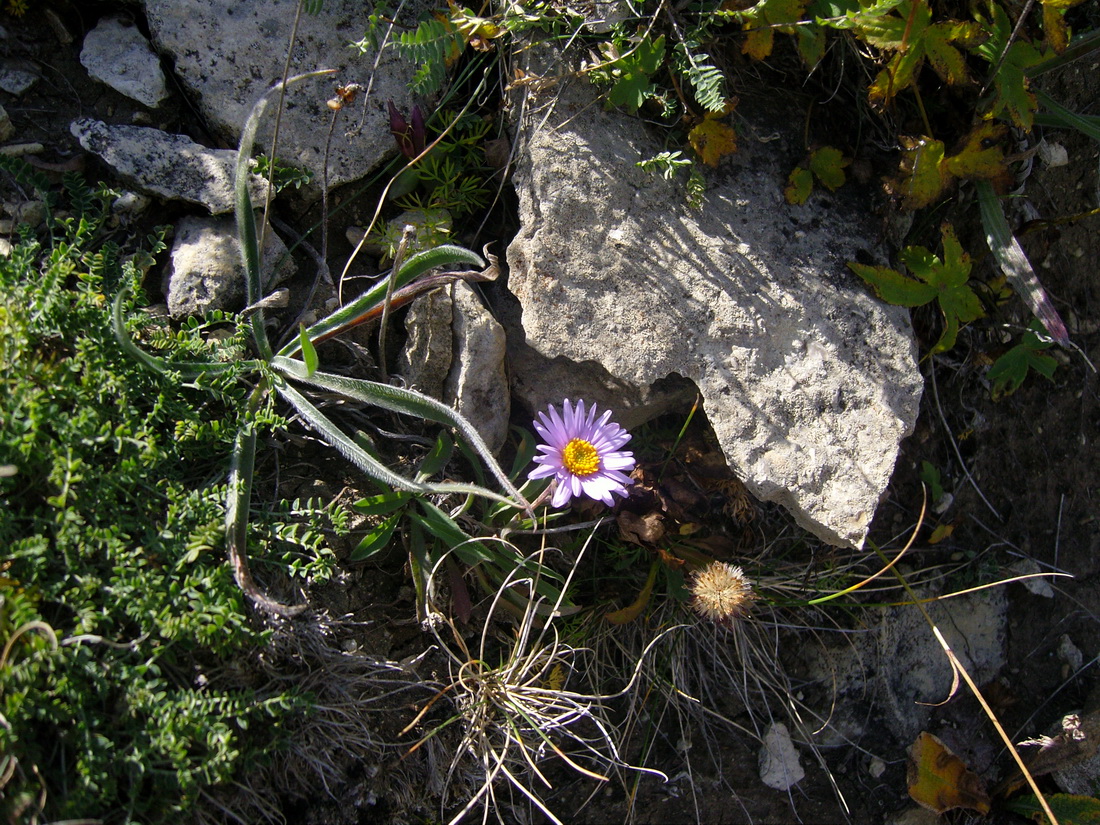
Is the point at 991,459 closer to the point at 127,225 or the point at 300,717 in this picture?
Answer: the point at 300,717

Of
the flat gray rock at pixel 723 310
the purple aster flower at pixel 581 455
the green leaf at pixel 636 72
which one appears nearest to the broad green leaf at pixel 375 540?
the purple aster flower at pixel 581 455

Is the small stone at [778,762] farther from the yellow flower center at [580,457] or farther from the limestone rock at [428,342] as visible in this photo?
the limestone rock at [428,342]

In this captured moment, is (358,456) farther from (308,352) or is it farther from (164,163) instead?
(164,163)

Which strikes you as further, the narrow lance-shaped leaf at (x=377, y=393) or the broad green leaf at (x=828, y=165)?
the broad green leaf at (x=828, y=165)

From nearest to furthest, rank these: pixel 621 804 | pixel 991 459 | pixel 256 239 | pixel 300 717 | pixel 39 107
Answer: pixel 300 717 < pixel 256 239 < pixel 39 107 < pixel 621 804 < pixel 991 459

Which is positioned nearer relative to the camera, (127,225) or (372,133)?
(127,225)

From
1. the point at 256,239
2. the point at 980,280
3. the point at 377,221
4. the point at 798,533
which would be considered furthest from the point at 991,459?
the point at 256,239
